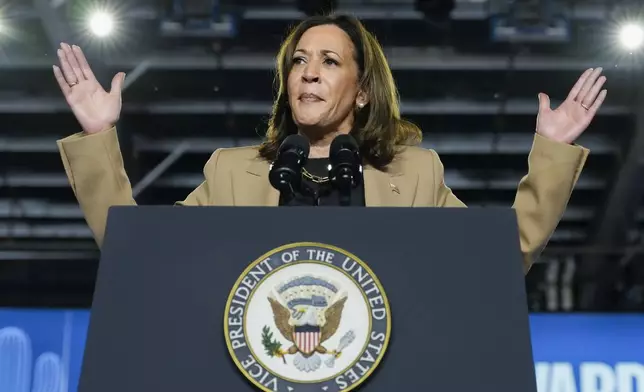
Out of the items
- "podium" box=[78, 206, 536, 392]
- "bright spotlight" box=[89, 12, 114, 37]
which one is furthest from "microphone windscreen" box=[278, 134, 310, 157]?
"bright spotlight" box=[89, 12, 114, 37]

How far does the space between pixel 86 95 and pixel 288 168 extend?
18.3 inches

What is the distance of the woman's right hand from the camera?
1.45 metres

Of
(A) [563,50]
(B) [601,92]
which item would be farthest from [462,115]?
(B) [601,92]

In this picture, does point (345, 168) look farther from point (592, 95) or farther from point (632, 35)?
point (632, 35)

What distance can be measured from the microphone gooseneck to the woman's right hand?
0.43 m

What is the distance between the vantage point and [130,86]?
5078 mm

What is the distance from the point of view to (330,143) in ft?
4.96

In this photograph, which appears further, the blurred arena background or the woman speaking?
the blurred arena background

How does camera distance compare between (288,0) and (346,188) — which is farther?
(288,0)

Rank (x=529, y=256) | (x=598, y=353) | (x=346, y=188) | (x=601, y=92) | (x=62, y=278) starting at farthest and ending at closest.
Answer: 1. (x=62, y=278)
2. (x=598, y=353)
3. (x=601, y=92)
4. (x=529, y=256)
5. (x=346, y=188)

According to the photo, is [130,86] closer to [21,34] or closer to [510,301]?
[21,34]

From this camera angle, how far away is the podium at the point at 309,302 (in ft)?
3.06

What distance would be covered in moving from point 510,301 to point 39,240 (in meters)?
5.74

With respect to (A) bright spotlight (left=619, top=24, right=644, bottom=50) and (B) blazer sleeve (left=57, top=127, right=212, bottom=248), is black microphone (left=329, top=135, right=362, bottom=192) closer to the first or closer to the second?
(B) blazer sleeve (left=57, top=127, right=212, bottom=248)
